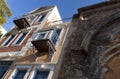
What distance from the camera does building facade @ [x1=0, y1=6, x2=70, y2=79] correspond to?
44.0 feet

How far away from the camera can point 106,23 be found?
1319cm

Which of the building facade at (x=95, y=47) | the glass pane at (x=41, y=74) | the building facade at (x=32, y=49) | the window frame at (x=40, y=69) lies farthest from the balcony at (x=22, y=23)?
the glass pane at (x=41, y=74)

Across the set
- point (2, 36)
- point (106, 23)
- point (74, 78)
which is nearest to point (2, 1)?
point (2, 36)

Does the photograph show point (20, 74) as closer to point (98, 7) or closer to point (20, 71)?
point (20, 71)

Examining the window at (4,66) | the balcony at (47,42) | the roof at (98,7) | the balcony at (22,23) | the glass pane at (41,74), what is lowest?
the glass pane at (41,74)

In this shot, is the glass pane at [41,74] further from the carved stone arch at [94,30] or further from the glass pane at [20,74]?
the carved stone arch at [94,30]

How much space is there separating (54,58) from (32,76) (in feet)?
6.04

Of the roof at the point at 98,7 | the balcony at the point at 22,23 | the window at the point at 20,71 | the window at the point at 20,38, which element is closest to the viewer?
the window at the point at 20,71

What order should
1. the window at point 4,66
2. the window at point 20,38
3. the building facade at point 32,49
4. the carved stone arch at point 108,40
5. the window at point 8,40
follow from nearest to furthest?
the carved stone arch at point 108,40 < the building facade at point 32,49 < the window at point 4,66 < the window at point 20,38 < the window at point 8,40

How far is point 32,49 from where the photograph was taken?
612 inches

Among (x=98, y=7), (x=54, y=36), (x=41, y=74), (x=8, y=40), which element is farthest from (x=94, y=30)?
(x=8, y=40)

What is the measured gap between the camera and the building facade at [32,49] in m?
13.4

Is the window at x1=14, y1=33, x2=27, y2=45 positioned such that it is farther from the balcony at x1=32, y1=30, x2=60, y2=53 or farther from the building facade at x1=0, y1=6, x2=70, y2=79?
the balcony at x1=32, y1=30, x2=60, y2=53

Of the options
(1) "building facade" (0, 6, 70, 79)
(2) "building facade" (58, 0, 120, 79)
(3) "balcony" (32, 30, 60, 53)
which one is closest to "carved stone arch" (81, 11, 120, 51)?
(2) "building facade" (58, 0, 120, 79)
